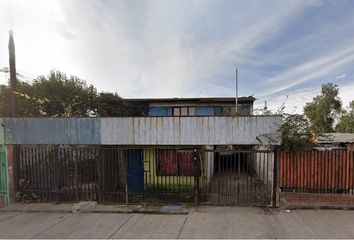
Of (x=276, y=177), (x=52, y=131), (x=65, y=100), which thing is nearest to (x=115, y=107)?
(x=65, y=100)

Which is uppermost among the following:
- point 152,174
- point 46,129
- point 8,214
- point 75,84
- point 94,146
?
point 75,84

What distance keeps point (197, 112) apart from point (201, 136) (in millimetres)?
10567

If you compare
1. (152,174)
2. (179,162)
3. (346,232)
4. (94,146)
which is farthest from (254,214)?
(94,146)

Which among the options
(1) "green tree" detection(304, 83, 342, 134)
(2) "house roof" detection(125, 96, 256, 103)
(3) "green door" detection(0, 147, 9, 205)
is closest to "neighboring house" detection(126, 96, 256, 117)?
(2) "house roof" detection(125, 96, 256, 103)

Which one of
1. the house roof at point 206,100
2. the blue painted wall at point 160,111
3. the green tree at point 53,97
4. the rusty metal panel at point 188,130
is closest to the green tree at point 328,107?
the house roof at point 206,100

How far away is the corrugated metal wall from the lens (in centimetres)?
840

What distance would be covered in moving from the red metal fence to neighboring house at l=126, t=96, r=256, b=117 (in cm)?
→ 1015

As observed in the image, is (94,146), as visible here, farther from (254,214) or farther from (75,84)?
(75,84)

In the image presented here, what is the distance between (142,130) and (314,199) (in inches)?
238

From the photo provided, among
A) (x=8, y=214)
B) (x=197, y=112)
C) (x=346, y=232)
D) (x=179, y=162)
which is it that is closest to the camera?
(x=346, y=232)

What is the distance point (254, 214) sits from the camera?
25.2ft

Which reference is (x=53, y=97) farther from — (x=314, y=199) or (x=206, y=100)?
(x=314, y=199)

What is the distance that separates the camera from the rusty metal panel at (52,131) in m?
8.96

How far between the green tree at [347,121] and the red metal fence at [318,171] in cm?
3834
